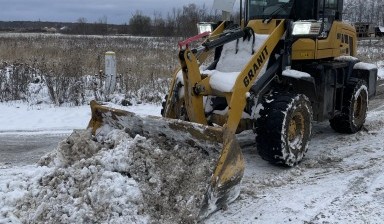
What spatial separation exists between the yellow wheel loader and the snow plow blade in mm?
11

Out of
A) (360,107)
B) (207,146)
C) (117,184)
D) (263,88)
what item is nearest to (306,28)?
(263,88)

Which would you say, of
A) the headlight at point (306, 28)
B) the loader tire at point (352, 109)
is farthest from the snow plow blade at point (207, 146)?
the loader tire at point (352, 109)

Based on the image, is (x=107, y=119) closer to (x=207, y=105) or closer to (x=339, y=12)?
(x=207, y=105)

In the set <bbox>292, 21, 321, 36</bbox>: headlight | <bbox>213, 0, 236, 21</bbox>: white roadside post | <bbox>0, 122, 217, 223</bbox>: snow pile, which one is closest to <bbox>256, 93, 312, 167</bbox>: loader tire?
<bbox>292, 21, 321, 36</bbox>: headlight

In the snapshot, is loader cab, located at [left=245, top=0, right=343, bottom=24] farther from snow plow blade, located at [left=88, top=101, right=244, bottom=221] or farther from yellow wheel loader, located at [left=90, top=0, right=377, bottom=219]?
snow plow blade, located at [left=88, top=101, right=244, bottom=221]

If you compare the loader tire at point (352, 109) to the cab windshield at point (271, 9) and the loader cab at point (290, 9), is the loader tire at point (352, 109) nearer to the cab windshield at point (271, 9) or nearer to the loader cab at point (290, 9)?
the loader cab at point (290, 9)

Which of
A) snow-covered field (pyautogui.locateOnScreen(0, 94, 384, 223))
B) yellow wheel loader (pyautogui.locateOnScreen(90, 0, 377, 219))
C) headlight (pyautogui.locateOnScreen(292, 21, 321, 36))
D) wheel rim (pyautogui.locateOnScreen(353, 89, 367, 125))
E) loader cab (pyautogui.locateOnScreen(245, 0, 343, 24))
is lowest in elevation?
snow-covered field (pyautogui.locateOnScreen(0, 94, 384, 223))

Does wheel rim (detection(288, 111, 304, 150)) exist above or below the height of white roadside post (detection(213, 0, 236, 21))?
below

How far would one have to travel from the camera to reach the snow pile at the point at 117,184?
4047 millimetres

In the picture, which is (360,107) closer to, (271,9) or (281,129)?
(271,9)

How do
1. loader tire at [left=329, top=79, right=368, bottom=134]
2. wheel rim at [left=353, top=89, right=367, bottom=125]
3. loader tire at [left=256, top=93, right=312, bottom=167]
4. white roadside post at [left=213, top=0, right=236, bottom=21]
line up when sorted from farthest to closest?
wheel rim at [left=353, top=89, right=367, bottom=125], loader tire at [left=329, top=79, right=368, bottom=134], white roadside post at [left=213, top=0, right=236, bottom=21], loader tire at [left=256, top=93, right=312, bottom=167]

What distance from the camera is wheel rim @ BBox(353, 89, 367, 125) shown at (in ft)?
25.8

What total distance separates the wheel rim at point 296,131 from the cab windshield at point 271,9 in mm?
1648

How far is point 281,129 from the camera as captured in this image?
5.44m
